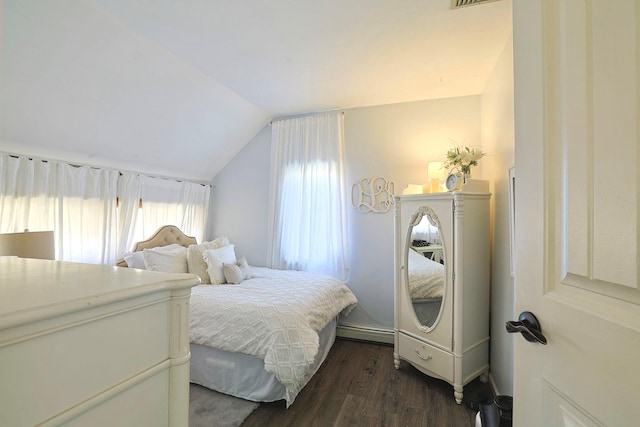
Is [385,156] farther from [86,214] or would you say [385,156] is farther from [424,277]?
[86,214]

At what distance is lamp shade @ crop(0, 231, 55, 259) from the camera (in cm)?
177

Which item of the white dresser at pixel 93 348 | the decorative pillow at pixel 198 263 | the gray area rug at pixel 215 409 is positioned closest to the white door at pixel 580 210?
the white dresser at pixel 93 348

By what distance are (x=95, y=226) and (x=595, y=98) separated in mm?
3516

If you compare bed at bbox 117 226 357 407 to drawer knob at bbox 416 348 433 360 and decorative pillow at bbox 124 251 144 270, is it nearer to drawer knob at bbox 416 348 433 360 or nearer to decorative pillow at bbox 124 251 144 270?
decorative pillow at bbox 124 251 144 270

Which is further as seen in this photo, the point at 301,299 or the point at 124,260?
the point at 124,260

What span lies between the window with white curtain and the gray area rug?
5.51ft

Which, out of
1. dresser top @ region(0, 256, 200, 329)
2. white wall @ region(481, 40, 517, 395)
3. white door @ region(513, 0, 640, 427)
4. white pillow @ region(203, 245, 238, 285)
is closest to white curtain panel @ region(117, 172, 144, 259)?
white pillow @ region(203, 245, 238, 285)

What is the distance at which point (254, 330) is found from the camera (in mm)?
1957

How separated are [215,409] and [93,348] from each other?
1.75 m

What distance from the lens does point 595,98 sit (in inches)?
19.4

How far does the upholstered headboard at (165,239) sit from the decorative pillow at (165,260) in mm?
367

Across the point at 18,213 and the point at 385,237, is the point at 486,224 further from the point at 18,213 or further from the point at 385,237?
the point at 18,213

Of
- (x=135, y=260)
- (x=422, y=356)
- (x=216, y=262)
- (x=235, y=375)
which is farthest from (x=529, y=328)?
(x=135, y=260)

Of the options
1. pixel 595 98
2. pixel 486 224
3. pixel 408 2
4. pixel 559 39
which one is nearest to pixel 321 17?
pixel 408 2
